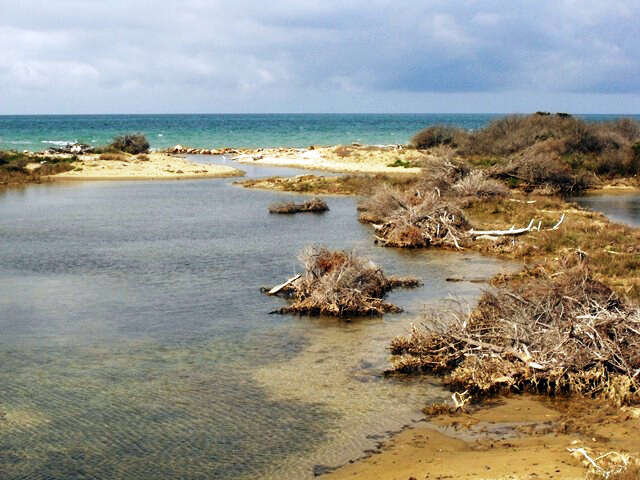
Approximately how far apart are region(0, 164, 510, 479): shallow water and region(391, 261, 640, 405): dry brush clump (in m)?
0.66

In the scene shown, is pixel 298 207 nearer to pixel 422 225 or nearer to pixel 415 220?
pixel 415 220

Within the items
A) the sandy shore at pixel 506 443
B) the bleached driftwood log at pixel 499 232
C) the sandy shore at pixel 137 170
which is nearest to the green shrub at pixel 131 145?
the sandy shore at pixel 137 170

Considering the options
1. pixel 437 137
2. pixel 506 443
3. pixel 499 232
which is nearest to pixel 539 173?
pixel 499 232

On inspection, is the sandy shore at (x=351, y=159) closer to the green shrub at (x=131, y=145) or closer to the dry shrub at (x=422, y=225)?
the green shrub at (x=131, y=145)

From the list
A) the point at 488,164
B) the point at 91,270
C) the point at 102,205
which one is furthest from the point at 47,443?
the point at 488,164

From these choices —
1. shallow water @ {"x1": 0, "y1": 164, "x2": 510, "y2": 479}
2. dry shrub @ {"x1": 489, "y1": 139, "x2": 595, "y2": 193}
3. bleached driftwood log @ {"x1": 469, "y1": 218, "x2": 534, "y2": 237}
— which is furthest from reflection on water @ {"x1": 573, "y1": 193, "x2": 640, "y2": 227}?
shallow water @ {"x1": 0, "y1": 164, "x2": 510, "y2": 479}

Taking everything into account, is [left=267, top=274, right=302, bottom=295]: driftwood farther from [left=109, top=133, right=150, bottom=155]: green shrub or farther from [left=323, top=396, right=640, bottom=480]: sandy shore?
[left=109, top=133, right=150, bottom=155]: green shrub

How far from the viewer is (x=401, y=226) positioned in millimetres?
24969

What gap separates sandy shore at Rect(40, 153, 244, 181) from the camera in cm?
4838

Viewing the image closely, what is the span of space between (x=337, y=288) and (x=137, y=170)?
120 feet

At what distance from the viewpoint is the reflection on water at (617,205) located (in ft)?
99.5

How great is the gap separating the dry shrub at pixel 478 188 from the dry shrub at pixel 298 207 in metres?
5.75

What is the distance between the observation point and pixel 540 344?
1184 centimetres

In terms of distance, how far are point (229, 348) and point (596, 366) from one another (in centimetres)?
629
